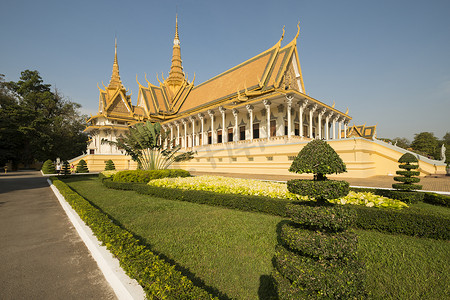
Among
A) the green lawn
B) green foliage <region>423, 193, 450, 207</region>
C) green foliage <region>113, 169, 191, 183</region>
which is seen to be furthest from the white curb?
green foliage <region>423, 193, 450, 207</region>

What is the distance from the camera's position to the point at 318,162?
2404 millimetres

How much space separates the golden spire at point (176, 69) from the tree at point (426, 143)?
182ft

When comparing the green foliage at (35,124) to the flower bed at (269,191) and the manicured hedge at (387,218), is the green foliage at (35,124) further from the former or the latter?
the manicured hedge at (387,218)

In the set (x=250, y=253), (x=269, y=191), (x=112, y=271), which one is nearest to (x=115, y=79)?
(x=269, y=191)

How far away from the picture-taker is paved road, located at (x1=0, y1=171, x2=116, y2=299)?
271 centimetres

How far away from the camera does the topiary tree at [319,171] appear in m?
2.24

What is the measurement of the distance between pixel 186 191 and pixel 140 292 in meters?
5.73

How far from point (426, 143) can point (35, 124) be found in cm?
8114

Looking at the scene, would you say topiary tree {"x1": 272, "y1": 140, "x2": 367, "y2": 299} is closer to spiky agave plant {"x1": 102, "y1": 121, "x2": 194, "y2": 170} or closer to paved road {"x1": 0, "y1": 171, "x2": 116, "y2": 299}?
paved road {"x1": 0, "y1": 171, "x2": 116, "y2": 299}

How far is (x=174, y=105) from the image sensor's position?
34312 mm

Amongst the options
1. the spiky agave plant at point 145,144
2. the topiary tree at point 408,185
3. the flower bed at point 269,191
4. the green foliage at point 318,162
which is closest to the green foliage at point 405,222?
the flower bed at point 269,191

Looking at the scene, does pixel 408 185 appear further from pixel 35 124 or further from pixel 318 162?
pixel 35 124

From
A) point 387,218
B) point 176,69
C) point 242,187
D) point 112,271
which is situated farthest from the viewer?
point 176,69

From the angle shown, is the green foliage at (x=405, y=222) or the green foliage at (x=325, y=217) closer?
the green foliage at (x=325, y=217)
